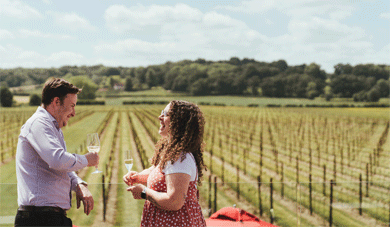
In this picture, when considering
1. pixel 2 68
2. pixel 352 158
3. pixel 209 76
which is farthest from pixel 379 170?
pixel 2 68

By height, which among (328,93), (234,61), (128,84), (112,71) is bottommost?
(328,93)

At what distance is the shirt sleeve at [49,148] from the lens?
1.72 meters

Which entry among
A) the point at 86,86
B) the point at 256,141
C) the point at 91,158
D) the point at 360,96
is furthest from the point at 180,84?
the point at 91,158

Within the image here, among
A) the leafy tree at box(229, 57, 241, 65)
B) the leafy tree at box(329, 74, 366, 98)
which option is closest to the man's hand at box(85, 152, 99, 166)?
the leafy tree at box(329, 74, 366, 98)

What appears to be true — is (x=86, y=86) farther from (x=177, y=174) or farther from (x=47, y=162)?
(x=177, y=174)

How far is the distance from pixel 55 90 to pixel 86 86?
2959cm

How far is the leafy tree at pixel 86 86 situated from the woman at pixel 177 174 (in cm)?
2870

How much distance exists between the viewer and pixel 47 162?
173 centimetres

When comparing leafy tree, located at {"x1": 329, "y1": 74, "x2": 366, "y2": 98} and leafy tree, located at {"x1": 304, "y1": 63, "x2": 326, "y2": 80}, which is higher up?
leafy tree, located at {"x1": 304, "y1": 63, "x2": 326, "y2": 80}

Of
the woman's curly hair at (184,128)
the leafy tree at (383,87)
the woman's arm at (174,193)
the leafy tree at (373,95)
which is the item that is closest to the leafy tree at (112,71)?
the leafy tree at (373,95)

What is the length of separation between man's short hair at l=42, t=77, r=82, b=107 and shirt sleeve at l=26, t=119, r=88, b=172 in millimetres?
141

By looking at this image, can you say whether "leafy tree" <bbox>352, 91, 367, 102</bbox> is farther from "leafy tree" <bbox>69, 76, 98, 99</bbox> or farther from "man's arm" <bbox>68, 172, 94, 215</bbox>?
"man's arm" <bbox>68, 172, 94, 215</bbox>

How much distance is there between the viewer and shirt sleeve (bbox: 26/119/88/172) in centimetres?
172

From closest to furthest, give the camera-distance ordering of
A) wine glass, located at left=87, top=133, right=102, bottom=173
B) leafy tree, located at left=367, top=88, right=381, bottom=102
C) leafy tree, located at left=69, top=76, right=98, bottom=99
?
wine glass, located at left=87, top=133, right=102, bottom=173
leafy tree, located at left=69, top=76, right=98, bottom=99
leafy tree, located at left=367, top=88, right=381, bottom=102
